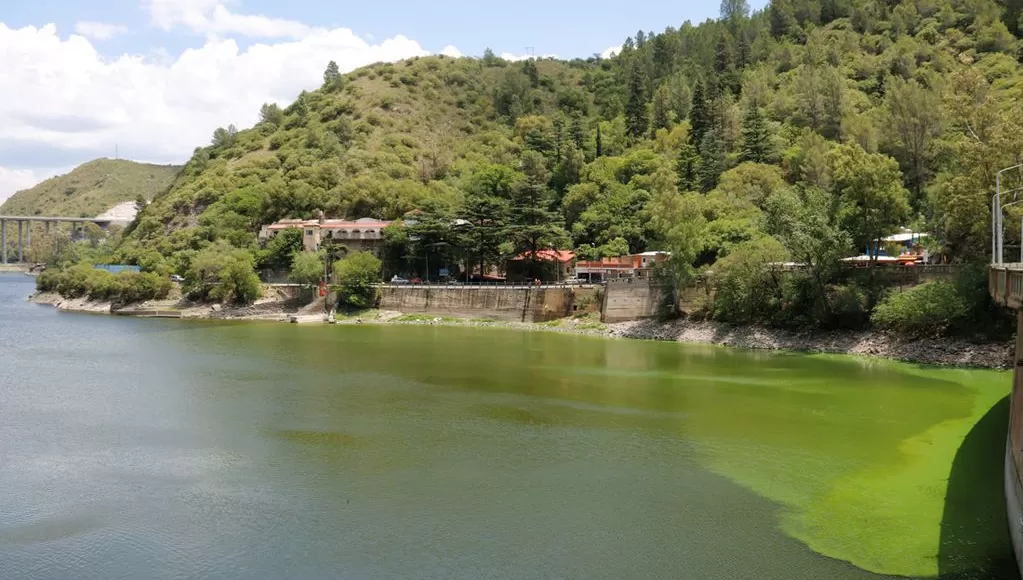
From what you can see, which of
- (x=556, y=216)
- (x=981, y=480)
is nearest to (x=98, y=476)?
(x=981, y=480)

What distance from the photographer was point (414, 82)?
A: 149 m

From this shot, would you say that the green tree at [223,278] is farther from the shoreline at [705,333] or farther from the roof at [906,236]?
the roof at [906,236]

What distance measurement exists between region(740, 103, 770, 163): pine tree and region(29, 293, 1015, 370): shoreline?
3117cm

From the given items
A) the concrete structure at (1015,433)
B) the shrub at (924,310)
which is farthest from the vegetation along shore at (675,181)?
the concrete structure at (1015,433)

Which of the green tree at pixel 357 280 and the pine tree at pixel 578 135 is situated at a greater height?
the pine tree at pixel 578 135

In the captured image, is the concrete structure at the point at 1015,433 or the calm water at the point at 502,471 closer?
the concrete structure at the point at 1015,433

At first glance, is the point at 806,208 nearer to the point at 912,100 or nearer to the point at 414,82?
the point at 912,100

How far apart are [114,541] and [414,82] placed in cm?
14098

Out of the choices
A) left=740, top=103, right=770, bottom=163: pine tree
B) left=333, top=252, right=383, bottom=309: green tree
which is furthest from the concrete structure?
left=740, top=103, right=770, bottom=163: pine tree

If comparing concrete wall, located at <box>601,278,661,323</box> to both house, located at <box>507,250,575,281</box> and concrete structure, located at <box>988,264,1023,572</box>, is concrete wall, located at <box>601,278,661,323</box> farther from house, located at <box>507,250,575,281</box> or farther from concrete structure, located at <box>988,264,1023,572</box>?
concrete structure, located at <box>988,264,1023,572</box>

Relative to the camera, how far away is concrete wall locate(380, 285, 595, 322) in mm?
64312

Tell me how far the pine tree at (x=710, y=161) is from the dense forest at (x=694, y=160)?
28 centimetres

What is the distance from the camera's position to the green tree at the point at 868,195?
46.3m

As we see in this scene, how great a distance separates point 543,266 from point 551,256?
1.34 metres
